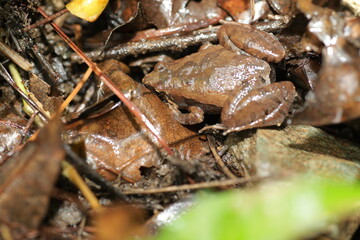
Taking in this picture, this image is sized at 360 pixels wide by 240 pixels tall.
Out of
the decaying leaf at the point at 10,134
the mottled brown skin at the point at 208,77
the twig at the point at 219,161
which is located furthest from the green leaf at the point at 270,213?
the decaying leaf at the point at 10,134

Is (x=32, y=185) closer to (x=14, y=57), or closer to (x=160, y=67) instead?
(x=14, y=57)

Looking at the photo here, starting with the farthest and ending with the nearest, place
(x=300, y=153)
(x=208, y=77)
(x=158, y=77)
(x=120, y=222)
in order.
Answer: (x=158, y=77) → (x=208, y=77) → (x=300, y=153) → (x=120, y=222)

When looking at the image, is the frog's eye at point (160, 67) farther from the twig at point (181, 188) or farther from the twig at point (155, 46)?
the twig at point (181, 188)

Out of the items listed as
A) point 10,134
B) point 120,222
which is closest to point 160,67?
point 10,134

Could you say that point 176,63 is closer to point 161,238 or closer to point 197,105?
point 197,105

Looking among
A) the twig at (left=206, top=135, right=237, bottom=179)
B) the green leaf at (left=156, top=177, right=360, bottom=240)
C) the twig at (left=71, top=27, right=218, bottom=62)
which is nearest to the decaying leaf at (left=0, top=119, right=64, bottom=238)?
the green leaf at (left=156, top=177, right=360, bottom=240)

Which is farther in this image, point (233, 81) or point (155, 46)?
point (155, 46)
